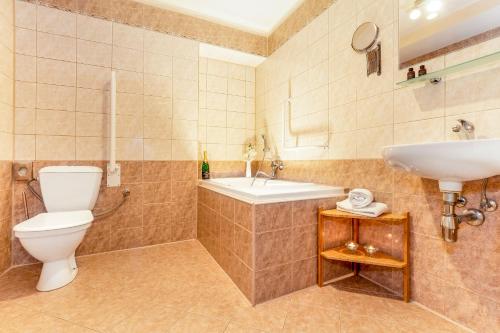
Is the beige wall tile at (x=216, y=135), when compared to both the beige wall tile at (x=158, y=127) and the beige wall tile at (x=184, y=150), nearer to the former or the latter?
the beige wall tile at (x=184, y=150)

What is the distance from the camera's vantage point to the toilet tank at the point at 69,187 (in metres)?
1.79

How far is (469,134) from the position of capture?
3.75 ft

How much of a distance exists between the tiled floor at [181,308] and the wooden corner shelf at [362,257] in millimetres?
231

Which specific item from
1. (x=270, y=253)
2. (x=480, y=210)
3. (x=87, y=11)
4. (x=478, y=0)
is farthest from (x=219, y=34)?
(x=480, y=210)

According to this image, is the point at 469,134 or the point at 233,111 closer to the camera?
the point at 469,134

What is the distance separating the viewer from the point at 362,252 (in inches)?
60.4

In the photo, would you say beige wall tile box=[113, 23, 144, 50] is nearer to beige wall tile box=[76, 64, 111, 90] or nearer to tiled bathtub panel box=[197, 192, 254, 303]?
beige wall tile box=[76, 64, 111, 90]

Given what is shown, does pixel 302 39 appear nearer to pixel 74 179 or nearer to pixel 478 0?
pixel 478 0

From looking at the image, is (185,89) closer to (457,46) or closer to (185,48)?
(185,48)

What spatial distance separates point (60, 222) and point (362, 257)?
6.30 ft

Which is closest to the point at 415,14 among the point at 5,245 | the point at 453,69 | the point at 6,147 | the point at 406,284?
the point at 453,69

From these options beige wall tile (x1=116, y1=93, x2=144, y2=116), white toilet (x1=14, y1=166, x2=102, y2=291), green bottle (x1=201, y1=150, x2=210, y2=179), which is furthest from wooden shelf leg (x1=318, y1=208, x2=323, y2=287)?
beige wall tile (x1=116, y1=93, x2=144, y2=116)

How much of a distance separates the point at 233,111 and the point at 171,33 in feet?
3.28

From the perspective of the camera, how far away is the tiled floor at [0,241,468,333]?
1.19 metres
